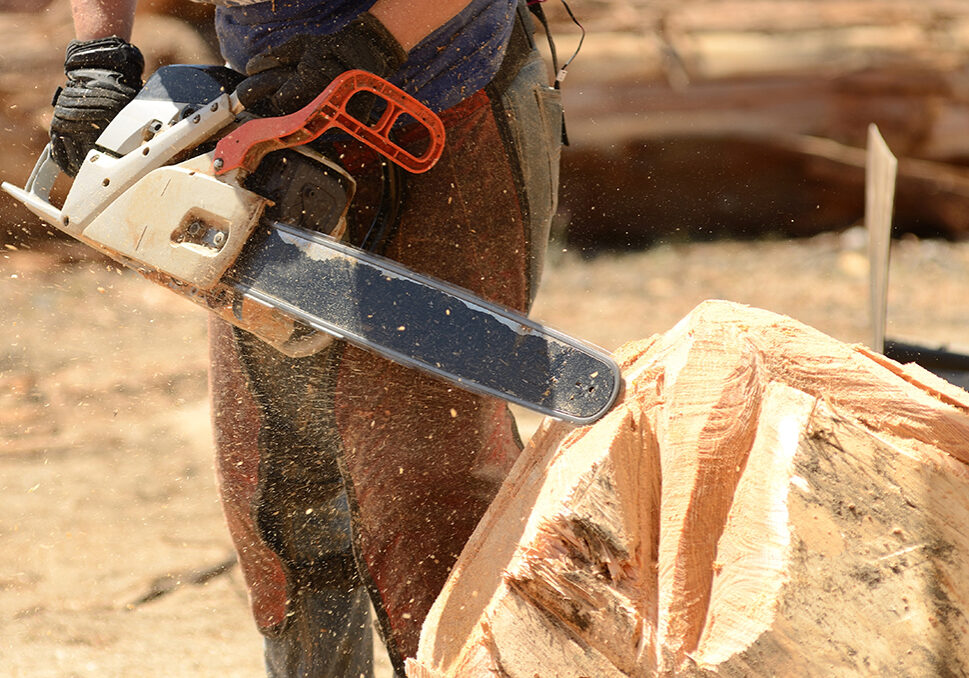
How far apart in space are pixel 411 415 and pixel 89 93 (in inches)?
26.9

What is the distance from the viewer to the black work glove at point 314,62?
1.18 m

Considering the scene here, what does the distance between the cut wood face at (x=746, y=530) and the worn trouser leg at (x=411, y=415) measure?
1.11 feet

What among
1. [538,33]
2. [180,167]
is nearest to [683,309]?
[538,33]

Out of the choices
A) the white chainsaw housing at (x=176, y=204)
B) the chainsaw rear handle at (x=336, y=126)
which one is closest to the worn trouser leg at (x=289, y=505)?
the white chainsaw housing at (x=176, y=204)

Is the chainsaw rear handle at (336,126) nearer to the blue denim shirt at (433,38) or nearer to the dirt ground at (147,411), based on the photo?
the blue denim shirt at (433,38)

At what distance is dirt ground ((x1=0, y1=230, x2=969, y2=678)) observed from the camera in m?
2.28

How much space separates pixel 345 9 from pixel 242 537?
34.8 inches

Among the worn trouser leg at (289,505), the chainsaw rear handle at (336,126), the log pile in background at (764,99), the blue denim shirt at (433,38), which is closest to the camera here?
the chainsaw rear handle at (336,126)

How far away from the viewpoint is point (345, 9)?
1.30m

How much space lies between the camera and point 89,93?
4.47 feet

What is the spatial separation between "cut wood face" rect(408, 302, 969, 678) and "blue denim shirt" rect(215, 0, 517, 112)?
51 cm

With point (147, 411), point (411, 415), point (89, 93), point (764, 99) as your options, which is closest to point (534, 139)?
point (411, 415)

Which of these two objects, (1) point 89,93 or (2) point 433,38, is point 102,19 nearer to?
(1) point 89,93

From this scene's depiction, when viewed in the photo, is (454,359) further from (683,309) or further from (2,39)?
(2,39)
